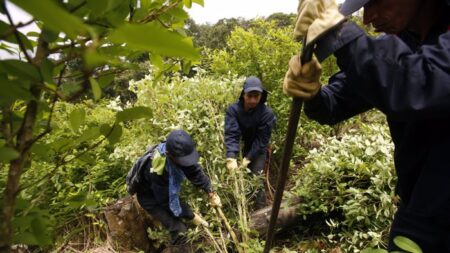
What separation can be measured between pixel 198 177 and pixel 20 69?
11.4 ft

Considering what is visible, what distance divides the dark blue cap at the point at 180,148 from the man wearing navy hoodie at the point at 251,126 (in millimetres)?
825

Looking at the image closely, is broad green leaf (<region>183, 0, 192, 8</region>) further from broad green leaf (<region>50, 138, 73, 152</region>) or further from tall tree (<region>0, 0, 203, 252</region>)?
broad green leaf (<region>50, 138, 73, 152</region>)

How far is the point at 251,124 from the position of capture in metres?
4.92

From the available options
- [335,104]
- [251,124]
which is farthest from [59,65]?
[251,124]

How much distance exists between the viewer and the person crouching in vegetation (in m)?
3.71

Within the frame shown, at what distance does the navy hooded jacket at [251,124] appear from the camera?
15.4 feet

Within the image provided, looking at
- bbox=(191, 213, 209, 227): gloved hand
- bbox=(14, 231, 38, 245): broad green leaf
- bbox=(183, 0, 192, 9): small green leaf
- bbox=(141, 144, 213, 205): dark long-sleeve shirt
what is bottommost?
bbox=(191, 213, 209, 227): gloved hand

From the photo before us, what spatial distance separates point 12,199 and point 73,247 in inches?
180

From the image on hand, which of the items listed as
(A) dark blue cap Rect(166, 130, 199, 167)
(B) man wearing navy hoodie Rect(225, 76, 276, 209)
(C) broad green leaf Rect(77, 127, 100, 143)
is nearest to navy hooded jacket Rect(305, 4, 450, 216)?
(C) broad green leaf Rect(77, 127, 100, 143)

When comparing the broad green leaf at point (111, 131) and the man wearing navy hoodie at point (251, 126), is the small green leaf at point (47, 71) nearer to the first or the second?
the broad green leaf at point (111, 131)

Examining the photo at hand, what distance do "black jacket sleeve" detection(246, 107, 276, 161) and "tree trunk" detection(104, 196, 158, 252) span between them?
1.59 meters

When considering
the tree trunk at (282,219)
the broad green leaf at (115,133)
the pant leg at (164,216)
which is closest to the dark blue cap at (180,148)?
the pant leg at (164,216)

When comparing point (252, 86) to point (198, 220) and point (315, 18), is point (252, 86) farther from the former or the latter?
point (315, 18)

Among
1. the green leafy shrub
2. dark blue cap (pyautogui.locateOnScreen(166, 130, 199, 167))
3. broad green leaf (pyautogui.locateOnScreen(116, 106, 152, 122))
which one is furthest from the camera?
dark blue cap (pyautogui.locateOnScreen(166, 130, 199, 167))
